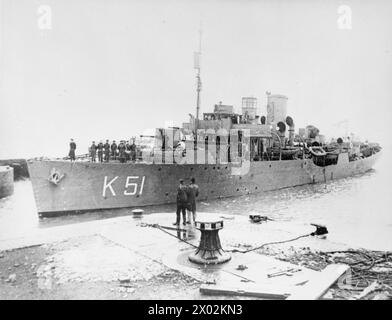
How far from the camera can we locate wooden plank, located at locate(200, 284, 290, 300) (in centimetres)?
474

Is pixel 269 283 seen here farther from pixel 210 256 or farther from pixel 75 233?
pixel 75 233

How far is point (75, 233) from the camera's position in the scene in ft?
27.4

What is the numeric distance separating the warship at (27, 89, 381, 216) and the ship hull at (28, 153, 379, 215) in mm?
34

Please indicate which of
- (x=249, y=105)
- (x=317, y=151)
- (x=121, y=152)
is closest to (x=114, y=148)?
(x=121, y=152)

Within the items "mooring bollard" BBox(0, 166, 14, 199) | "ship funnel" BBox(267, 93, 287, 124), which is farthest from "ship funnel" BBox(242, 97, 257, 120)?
"mooring bollard" BBox(0, 166, 14, 199)

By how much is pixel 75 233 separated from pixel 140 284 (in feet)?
12.1

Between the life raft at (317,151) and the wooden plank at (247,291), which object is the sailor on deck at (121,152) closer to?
the wooden plank at (247,291)

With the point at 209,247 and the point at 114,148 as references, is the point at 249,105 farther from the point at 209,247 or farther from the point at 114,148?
the point at 209,247

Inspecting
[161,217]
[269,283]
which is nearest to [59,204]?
[161,217]

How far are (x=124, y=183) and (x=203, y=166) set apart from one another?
436 centimetres

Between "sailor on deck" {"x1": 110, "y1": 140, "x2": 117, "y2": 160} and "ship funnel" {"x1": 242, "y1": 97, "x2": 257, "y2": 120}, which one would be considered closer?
"sailor on deck" {"x1": 110, "y1": 140, "x2": 117, "y2": 160}

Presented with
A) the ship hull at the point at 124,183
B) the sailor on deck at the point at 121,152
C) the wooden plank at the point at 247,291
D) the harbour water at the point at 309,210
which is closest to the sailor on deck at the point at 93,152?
the ship hull at the point at 124,183

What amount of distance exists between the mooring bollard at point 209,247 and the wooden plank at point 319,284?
1.64 metres

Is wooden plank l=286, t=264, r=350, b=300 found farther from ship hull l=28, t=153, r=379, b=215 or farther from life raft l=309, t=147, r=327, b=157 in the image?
life raft l=309, t=147, r=327, b=157
